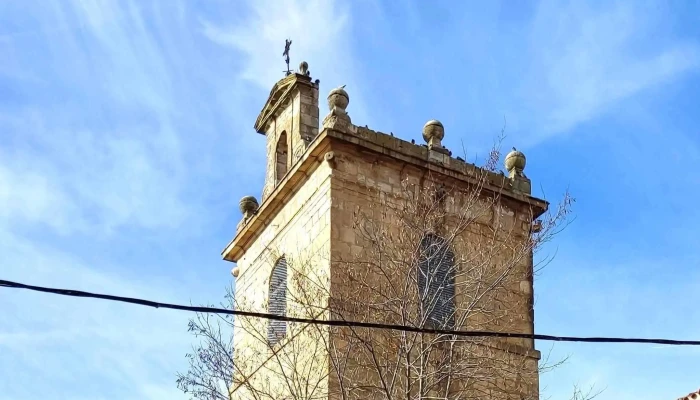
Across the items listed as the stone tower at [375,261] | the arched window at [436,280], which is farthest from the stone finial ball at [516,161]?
the arched window at [436,280]

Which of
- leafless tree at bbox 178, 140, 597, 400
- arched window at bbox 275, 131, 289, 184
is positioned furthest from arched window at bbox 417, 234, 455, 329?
arched window at bbox 275, 131, 289, 184

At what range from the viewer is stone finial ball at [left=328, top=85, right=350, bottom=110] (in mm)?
15977

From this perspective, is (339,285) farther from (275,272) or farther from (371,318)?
(275,272)

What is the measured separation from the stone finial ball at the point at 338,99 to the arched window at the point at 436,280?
7.96ft

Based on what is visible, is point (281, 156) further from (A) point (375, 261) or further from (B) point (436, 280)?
(B) point (436, 280)

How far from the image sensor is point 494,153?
48.8 ft

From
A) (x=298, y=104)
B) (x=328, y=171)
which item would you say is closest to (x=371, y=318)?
(x=328, y=171)

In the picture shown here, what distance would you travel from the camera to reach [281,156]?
723 inches

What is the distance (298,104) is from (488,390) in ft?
19.0

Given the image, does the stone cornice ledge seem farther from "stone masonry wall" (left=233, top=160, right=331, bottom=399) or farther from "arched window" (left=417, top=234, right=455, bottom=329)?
"arched window" (left=417, top=234, right=455, bottom=329)

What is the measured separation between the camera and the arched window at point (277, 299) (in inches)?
635

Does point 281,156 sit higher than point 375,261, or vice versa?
point 281,156

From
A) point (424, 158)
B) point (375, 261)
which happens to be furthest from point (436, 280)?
point (424, 158)

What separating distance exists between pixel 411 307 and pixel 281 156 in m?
5.80
